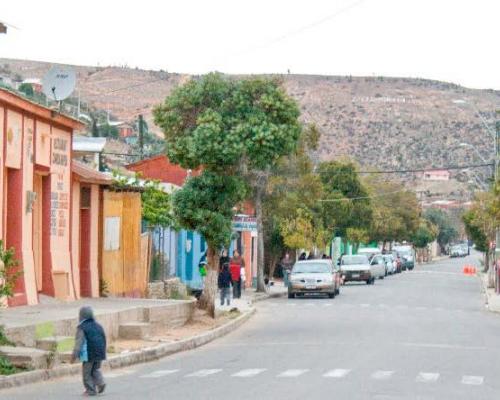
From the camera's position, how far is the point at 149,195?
3981 centimetres

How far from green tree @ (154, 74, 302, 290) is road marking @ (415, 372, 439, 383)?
11.0 metres

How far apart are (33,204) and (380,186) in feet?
293

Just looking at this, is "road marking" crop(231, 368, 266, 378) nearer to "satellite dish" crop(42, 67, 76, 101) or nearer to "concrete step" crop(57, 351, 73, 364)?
"concrete step" crop(57, 351, 73, 364)

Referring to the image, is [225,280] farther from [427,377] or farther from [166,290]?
[427,377]

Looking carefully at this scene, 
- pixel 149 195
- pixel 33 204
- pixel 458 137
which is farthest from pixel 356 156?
pixel 33 204

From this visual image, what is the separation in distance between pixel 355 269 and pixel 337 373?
50240 mm

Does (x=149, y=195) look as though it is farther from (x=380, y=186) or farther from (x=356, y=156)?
(x=356, y=156)

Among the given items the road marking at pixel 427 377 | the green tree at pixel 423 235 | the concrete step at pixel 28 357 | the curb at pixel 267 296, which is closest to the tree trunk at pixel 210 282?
the road marking at pixel 427 377

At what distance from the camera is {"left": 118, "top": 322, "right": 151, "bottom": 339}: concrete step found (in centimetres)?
2525

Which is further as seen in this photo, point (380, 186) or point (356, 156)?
point (356, 156)

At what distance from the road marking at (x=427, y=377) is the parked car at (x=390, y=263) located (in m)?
66.3

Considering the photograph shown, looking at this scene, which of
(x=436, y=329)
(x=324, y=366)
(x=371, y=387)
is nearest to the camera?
(x=371, y=387)

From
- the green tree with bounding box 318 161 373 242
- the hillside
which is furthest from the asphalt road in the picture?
the hillside

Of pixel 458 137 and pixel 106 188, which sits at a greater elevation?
pixel 458 137
